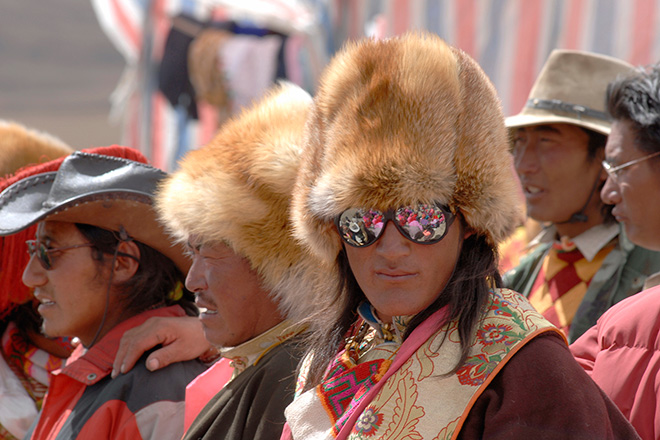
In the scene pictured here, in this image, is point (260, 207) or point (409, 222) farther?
point (260, 207)

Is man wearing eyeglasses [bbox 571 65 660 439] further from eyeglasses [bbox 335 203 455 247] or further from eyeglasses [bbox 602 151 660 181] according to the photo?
eyeglasses [bbox 335 203 455 247]

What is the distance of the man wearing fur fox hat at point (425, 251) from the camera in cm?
156

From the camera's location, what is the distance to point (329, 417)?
1.77 meters

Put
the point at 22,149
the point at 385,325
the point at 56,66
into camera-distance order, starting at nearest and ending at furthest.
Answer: the point at 385,325 < the point at 22,149 < the point at 56,66

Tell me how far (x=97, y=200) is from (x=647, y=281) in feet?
6.19

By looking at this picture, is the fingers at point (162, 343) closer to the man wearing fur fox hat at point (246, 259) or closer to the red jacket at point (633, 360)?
the man wearing fur fox hat at point (246, 259)

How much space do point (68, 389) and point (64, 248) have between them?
1.66ft

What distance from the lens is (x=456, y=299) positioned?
5.54 ft

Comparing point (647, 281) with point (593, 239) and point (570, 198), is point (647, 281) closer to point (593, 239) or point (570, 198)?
point (593, 239)

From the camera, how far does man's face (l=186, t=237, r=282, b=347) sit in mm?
2314

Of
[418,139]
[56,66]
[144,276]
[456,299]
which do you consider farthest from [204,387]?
[56,66]

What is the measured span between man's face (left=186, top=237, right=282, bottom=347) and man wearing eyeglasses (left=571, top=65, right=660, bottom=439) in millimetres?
956

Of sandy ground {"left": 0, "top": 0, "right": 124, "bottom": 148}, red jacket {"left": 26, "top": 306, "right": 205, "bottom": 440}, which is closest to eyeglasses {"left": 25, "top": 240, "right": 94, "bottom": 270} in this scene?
red jacket {"left": 26, "top": 306, "right": 205, "bottom": 440}

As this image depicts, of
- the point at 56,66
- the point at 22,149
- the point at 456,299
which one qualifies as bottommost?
the point at 56,66
